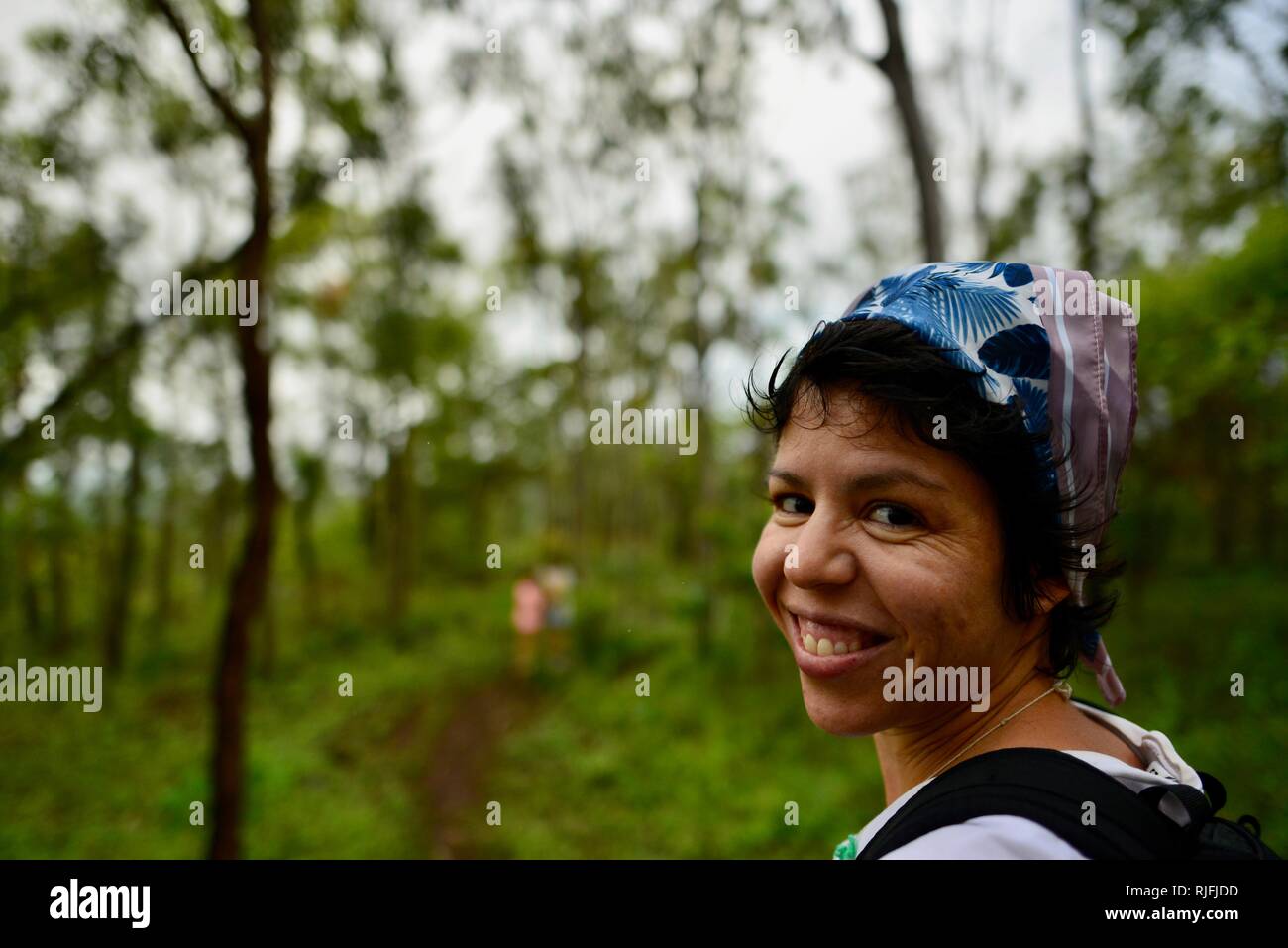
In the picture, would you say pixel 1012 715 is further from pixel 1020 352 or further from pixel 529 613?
pixel 529 613

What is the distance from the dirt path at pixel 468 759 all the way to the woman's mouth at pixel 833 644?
595 centimetres

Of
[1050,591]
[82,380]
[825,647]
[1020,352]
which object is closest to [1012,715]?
[1050,591]

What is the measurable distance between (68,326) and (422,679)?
23.8 feet

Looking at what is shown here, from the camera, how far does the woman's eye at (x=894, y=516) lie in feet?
3.30

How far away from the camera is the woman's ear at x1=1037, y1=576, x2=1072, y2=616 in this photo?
1047mm

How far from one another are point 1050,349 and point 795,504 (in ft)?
1.41

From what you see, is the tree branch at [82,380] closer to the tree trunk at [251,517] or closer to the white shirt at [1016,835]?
the tree trunk at [251,517]

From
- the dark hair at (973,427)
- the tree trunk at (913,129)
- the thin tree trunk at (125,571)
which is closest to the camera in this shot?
the dark hair at (973,427)

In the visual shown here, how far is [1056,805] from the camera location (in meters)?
0.78

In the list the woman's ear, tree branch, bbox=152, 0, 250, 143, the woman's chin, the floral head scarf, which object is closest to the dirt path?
tree branch, bbox=152, 0, 250, 143

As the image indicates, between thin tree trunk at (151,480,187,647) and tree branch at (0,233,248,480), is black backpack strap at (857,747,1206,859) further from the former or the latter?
thin tree trunk at (151,480,187,647)

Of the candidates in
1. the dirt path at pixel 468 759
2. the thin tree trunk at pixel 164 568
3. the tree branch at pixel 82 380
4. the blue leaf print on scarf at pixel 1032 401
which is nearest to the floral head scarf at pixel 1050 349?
the blue leaf print on scarf at pixel 1032 401

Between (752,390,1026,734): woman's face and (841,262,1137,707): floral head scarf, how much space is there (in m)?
0.13
